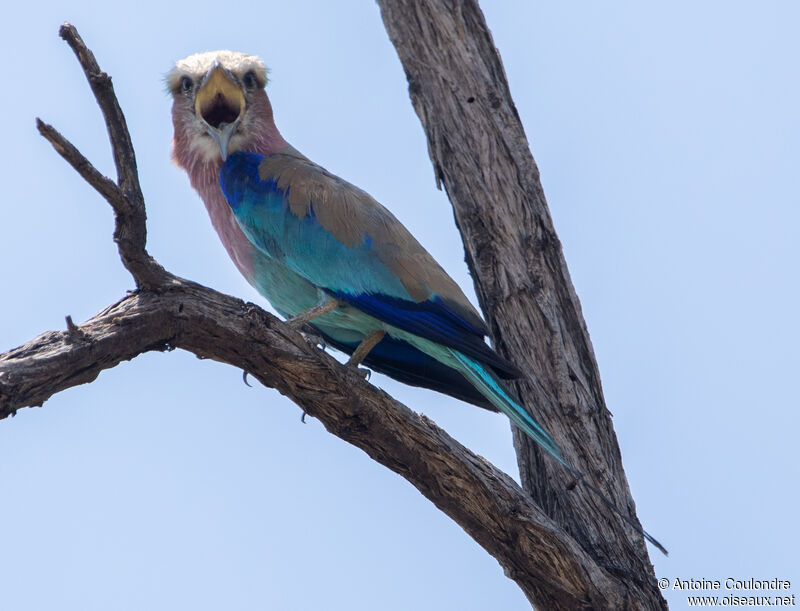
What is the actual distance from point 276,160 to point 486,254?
4.09 feet

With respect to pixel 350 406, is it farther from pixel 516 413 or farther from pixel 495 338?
pixel 495 338

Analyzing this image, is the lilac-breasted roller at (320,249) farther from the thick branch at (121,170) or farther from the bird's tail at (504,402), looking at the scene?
the thick branch at (121,170)

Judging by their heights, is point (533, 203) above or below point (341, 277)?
above

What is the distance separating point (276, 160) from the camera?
5.38 m

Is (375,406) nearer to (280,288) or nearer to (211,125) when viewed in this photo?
(280,288)

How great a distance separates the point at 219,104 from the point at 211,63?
23 centimetres

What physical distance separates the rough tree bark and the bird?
0.26 m

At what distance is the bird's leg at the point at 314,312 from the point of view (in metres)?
4.82

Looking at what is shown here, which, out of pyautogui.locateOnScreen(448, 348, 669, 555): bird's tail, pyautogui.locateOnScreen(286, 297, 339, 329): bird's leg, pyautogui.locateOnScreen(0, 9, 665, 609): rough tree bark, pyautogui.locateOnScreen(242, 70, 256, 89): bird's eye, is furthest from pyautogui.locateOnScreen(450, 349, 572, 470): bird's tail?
pyautogui.locateOnScreen(242, 70, 256, 89): bird's eye

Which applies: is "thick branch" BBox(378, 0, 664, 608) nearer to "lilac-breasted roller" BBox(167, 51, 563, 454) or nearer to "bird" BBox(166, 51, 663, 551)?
"bird" BBox(166, 51, 663, 551)

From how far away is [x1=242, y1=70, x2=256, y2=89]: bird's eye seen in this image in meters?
5.67

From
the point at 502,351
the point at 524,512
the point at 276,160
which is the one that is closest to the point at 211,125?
the point at 276,160

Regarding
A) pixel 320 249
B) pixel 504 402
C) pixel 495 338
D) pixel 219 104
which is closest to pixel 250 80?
pixel 219 104

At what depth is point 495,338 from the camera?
518 centimetres
